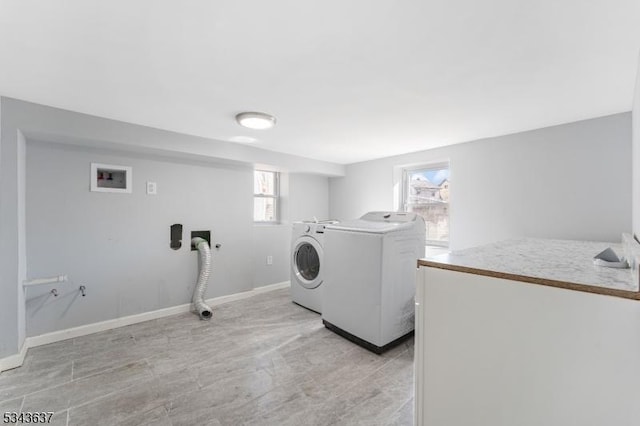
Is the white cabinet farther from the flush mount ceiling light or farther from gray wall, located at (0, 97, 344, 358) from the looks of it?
gray wall, located at (0, 97, 344, 358)

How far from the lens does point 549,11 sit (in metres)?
1.07

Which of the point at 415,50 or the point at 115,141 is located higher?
the point at 415,50

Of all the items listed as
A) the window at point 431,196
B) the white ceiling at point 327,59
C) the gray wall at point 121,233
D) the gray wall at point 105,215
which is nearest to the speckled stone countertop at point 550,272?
the white ceiling at point 327,59

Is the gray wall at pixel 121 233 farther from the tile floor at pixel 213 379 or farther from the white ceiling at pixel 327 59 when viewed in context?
the white ceiling at pixel 327 59

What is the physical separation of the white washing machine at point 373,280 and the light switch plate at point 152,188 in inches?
75.5

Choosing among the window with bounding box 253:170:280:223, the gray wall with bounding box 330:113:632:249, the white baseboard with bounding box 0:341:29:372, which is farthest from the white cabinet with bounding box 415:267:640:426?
the window with bounding box 253:170:280:223

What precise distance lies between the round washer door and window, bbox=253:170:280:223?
962 millimetres

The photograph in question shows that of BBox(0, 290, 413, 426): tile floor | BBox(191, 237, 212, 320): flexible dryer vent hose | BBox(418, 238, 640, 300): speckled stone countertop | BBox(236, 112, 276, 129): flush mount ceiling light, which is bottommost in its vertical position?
BBox(0, 290, 413, 426): tile floor

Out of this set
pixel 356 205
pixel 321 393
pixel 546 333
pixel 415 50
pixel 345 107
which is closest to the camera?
pixel 546 333

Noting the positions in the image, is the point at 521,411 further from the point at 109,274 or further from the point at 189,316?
the point at 109,274

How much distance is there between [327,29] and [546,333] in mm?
1372

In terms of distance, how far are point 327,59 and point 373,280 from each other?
1624 mm

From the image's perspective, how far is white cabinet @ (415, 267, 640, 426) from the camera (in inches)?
26.9

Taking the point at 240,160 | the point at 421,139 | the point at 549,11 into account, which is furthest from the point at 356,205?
the point at 549,11
